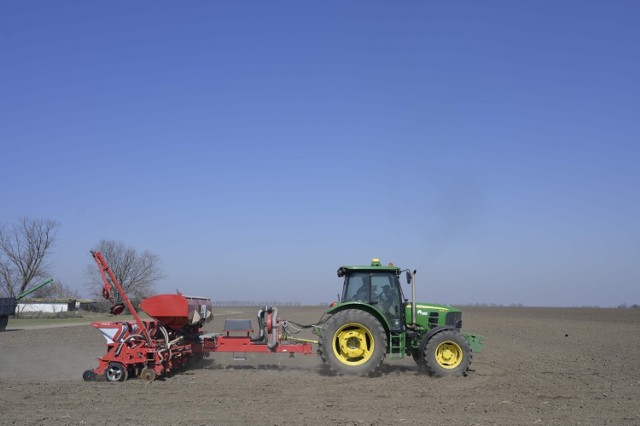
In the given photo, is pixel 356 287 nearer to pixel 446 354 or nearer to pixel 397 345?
pixel 397 345

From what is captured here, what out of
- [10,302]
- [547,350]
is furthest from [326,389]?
[10,302]

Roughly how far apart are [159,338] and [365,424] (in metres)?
5.87

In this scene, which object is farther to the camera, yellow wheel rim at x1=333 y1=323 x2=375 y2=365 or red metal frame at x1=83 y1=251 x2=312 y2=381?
yellow wheel rim at x1=333 y1=323 x2=375 y2=365

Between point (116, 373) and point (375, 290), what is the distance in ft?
18.4

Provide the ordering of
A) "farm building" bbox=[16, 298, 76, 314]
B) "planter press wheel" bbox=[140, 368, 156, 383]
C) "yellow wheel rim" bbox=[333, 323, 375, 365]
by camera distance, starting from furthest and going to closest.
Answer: "farm building" bbox=[16, 298, 76, 314] → "yellow wheel rim" bbox=[333, 323, 375, 365] → "planter press wheel" bbox=[140, 368, 156, 383]

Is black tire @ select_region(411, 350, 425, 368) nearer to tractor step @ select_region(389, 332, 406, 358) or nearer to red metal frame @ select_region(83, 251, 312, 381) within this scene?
tractor step @ select_region(389, 332, 406, 358)

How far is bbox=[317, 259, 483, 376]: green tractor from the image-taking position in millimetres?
11398

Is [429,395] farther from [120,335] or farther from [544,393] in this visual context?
[120,335]

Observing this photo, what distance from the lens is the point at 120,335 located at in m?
11.1

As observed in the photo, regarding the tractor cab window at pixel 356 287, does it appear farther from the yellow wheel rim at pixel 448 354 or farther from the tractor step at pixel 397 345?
the yellow wheel rim at pixel 448 354

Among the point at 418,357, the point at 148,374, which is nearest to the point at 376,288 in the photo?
the point at 418,357

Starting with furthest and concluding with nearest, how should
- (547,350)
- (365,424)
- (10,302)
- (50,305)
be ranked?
1. (50,305)
2. (10,302)
3. (547,350)
4. (365,424)

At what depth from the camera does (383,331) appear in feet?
37.3

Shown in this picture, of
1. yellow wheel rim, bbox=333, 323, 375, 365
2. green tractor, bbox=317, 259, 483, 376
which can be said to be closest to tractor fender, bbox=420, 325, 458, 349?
green tractor, bbox=317, 259, 483, 376
